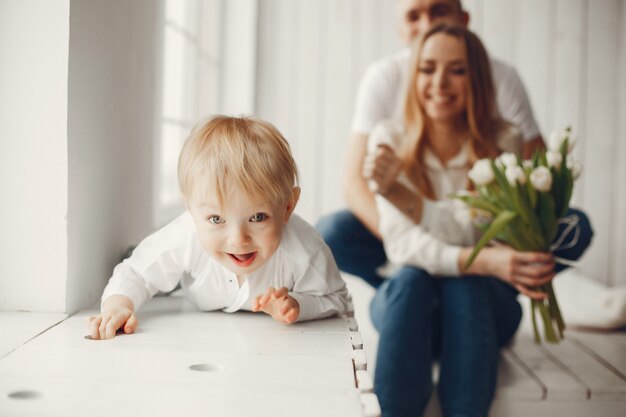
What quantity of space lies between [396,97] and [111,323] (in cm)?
167

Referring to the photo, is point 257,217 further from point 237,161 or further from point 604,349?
point 604,349

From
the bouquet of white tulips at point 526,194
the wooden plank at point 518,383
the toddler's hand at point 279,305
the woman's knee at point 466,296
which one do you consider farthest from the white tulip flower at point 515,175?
the toddler's hand at point 279,305

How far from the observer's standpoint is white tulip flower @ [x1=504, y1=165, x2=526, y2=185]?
1.61 metres

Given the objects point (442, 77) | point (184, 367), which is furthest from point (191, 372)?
point (442, 77)

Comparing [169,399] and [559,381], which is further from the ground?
[169,399]

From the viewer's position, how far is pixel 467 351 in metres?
1.59

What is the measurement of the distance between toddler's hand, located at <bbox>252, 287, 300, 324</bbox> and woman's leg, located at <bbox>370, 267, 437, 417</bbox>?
49cm

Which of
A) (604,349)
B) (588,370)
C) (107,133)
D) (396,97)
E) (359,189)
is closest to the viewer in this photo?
(107,133)

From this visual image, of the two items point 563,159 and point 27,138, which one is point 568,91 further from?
point 27,138

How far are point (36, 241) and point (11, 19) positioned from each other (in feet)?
1.19

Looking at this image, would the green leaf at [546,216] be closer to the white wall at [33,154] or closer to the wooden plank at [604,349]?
the wooden plank at [604,349]

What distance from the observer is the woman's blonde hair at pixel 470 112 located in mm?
1930

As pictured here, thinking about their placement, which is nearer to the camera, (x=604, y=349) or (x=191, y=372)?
(x=191, y=372)

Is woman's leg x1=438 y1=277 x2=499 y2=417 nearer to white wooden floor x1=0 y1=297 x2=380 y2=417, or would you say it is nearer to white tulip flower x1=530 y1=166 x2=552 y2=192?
white tulip flower x1=530 y1=166 x2=552 y2=192
